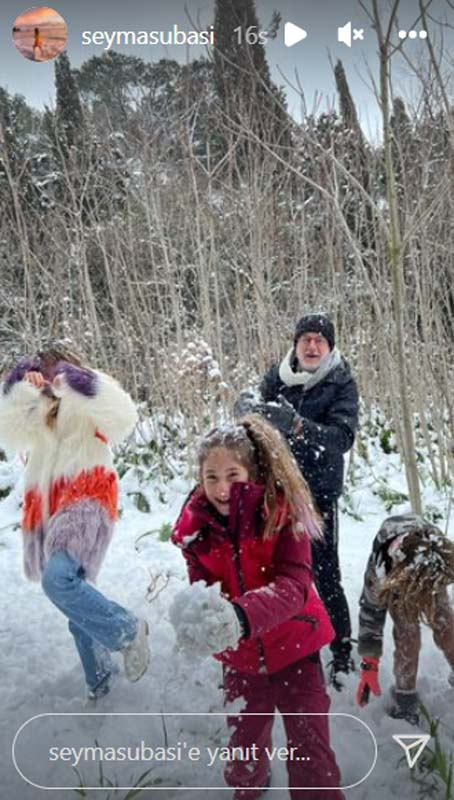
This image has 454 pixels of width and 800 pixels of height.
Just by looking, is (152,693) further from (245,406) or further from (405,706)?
(245,406)

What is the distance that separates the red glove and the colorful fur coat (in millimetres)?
638

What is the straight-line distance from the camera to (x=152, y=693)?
112 centimetres

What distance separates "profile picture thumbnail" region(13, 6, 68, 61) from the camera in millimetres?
1033

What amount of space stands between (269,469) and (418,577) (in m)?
0.41

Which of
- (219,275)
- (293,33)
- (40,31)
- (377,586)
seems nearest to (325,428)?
(377,586)

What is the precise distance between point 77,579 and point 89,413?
37 cm

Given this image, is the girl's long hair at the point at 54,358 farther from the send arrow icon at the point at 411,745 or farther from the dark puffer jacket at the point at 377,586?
the send arrow icon at the point at 411,745

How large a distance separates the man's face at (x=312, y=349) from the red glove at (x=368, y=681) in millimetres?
697

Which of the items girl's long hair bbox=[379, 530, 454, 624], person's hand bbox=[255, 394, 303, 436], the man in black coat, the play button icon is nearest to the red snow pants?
girl's long hair bbox=[379, 530, 454, 624]

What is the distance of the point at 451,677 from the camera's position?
1202mm

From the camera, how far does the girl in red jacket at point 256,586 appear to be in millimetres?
987

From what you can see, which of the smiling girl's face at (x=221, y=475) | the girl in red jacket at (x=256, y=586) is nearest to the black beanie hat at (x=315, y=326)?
the girl in red jacket at (x=256, y=586)

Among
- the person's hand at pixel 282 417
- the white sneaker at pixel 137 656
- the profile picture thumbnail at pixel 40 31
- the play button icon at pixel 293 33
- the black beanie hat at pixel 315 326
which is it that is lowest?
the white sneaker at pixel 137 656

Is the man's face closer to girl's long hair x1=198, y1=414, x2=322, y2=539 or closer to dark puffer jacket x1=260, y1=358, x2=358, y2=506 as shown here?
dark puffer jacket x1=260, y1=358, x2=358, y2=506
